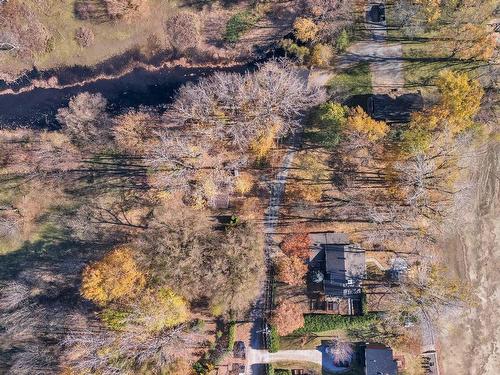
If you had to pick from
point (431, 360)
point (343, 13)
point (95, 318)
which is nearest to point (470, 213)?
point (431, 360)

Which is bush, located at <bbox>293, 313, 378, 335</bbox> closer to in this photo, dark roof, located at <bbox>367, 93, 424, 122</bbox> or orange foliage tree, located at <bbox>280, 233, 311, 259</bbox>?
orange foliage tree, located at <bbox>280, 233, 311, 259</bbox>

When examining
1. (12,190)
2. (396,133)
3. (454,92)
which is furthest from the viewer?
(12,190)

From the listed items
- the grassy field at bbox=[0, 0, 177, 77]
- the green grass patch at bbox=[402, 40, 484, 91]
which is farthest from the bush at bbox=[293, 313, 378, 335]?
the grassy field at bbox=[0, 0, 177, 77]

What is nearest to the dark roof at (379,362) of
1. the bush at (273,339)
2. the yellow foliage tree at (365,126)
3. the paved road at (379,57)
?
the bush at (273,339)

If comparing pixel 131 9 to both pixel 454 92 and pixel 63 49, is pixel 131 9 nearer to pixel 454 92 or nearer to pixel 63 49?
pixel 63 49

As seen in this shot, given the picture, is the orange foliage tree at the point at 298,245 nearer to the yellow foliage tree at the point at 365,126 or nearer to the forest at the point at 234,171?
the forest at the point at 234,171

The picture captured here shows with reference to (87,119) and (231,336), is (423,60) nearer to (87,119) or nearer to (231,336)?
(231,336)

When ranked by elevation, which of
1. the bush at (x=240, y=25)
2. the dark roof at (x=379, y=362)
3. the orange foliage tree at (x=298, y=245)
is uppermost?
the bush at (x=240, y=25)
